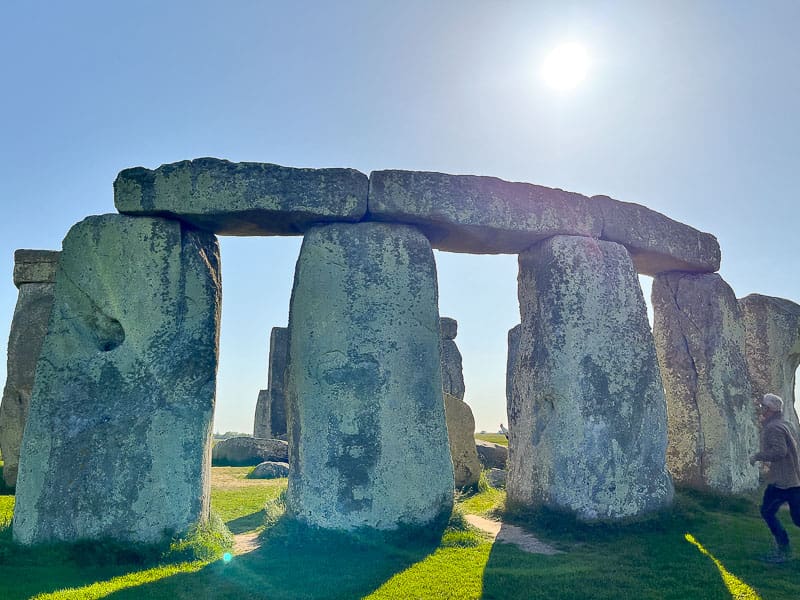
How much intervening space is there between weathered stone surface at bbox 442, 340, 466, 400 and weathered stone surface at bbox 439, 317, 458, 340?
146 mm

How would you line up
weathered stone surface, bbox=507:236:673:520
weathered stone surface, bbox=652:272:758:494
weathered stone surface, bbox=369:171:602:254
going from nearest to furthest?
weathered stone surface, bbox=369:171:602:254 < weathered stone surface, bbox=507:236:673:520 < weathered stone surface, bbox=652:272:758:494

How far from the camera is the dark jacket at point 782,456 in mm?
6578

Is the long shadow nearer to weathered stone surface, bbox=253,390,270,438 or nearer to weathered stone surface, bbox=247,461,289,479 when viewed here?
weathered stone surface, bbox=247,461,289,479

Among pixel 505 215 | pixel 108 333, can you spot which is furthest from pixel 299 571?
pixel 505 215

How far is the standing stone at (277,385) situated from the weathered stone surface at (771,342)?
38.3 ft

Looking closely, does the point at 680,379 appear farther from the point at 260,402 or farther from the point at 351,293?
the point at 260,402

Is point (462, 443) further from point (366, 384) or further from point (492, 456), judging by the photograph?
point (366, 384)

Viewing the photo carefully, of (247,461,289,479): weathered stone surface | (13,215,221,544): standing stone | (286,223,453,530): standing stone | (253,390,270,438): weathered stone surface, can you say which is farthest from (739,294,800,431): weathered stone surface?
(253,390,270,438): weathered stone surface

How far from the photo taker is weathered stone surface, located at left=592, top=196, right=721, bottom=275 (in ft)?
29.8

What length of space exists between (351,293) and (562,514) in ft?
12.2

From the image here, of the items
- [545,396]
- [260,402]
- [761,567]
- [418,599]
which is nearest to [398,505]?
[418,599]

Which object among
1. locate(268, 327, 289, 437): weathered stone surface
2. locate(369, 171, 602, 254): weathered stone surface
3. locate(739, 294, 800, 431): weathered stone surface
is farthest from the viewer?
locate(268, 327, 289, 437): weathered stone surface

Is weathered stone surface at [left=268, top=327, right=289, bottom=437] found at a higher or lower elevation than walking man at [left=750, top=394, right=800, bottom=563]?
higher

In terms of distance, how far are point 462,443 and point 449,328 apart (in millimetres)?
7736
